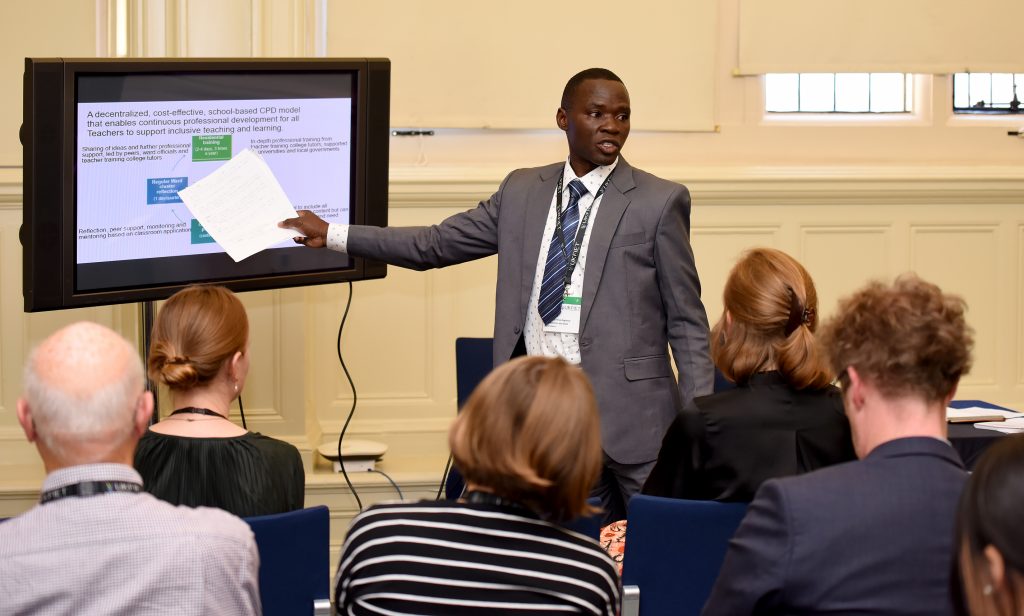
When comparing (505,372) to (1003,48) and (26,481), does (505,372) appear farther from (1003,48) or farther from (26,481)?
(1003,48)

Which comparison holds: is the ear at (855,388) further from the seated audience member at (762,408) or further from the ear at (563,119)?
the ear at (563,119)

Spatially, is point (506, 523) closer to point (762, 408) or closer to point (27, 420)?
point (27, 420)

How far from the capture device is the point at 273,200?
3762mm

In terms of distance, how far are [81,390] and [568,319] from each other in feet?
6.16

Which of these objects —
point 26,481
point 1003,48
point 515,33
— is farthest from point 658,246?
point 1003,48

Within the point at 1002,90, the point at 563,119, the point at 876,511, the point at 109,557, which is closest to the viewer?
the point at 109,557

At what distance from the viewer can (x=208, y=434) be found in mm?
2570

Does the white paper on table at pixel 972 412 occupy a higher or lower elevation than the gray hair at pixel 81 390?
lower

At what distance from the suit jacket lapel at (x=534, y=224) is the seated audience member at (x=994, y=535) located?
7.26 ft

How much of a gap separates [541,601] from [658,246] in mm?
1765

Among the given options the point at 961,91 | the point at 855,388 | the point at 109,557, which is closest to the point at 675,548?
the point at 855,388

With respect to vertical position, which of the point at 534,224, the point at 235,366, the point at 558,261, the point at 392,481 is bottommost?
the point at 392,481

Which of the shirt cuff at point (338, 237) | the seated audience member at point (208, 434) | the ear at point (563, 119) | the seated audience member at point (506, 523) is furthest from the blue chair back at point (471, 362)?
the seated audience member at point (506, 523)

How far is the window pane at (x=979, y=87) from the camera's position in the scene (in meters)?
5.91
